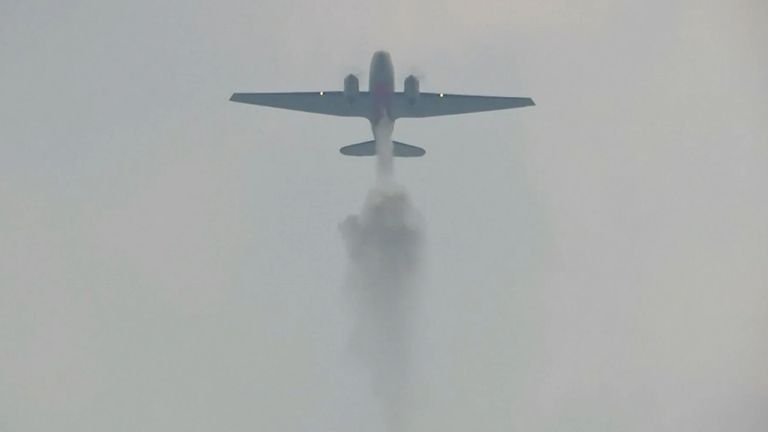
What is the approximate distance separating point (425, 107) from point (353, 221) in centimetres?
745

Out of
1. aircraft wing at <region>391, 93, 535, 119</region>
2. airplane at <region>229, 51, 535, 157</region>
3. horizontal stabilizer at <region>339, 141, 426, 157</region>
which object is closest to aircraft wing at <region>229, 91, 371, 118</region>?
airplane at <region>229, 51, 535, 157</region>

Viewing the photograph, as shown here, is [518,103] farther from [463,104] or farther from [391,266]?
[391,266]

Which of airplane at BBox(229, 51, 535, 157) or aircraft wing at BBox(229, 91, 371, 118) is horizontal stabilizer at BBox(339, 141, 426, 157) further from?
aircraft wing at BBox(229, 91, 371, 118)

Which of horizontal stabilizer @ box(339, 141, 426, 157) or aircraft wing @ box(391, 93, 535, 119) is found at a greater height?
aircraft wing @ box(391, 93, 535, 119)

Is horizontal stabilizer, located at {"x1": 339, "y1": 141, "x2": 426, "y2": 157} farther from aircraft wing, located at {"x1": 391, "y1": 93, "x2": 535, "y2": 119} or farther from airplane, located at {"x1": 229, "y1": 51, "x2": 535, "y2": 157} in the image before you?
aircraft wing, located at {"x1": 391, "y1": 93, "x2": 535, "y2": 119}

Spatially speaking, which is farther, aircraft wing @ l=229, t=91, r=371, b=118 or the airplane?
aircraft wing @ l=229, t=91, r=371, b=118

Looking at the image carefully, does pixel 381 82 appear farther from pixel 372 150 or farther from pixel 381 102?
pixel 372 150

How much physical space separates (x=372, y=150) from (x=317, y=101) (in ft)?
13.3

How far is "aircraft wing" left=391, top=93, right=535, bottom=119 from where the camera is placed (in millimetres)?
131000

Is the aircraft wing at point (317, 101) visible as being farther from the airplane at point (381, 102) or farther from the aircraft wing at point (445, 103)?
the aircraft wing at point (445, 103)

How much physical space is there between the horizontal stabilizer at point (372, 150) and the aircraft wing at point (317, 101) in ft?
6.66

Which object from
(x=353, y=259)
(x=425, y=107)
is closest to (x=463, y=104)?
(x=425, y=107)

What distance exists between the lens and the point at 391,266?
13412 cm

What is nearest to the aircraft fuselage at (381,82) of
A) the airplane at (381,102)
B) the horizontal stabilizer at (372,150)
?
the airplane at (381,102)
